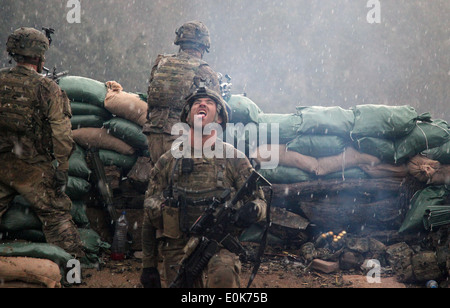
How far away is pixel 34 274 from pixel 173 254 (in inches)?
42.2

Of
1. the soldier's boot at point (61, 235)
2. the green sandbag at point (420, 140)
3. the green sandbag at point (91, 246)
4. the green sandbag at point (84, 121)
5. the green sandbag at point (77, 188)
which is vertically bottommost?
the green sandbag at point (91, 246)

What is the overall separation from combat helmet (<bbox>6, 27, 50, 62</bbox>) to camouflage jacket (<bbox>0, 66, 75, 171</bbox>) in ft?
0.45

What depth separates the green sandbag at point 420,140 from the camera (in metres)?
5.78

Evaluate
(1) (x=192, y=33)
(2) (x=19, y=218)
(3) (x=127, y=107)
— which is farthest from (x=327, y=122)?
(2) (x=19, y=218)

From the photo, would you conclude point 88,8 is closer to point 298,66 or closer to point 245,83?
point 245,83

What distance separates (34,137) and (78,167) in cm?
111

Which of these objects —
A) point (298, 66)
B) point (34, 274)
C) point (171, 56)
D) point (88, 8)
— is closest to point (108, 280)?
point (34, 274)

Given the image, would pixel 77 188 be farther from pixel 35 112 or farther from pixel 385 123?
pixel 385 123

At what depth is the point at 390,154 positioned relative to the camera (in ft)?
19.1

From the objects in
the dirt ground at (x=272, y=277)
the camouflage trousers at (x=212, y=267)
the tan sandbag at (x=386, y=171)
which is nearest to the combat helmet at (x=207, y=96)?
the camouflage trousers at (x=212, y=267)

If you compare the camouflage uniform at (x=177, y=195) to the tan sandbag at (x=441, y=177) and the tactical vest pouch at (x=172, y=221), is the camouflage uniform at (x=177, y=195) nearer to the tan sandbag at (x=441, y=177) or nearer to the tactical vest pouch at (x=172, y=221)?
the tactical vest pouch at (x=172, y=221)

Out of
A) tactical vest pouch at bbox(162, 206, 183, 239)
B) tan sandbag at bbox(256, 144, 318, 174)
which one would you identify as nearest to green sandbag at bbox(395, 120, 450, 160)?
tan sandbag at bbox(256, 144, 318, 174)

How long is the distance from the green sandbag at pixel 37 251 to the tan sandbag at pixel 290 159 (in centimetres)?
262

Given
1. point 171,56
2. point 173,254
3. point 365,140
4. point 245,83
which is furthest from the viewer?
point 245,83
